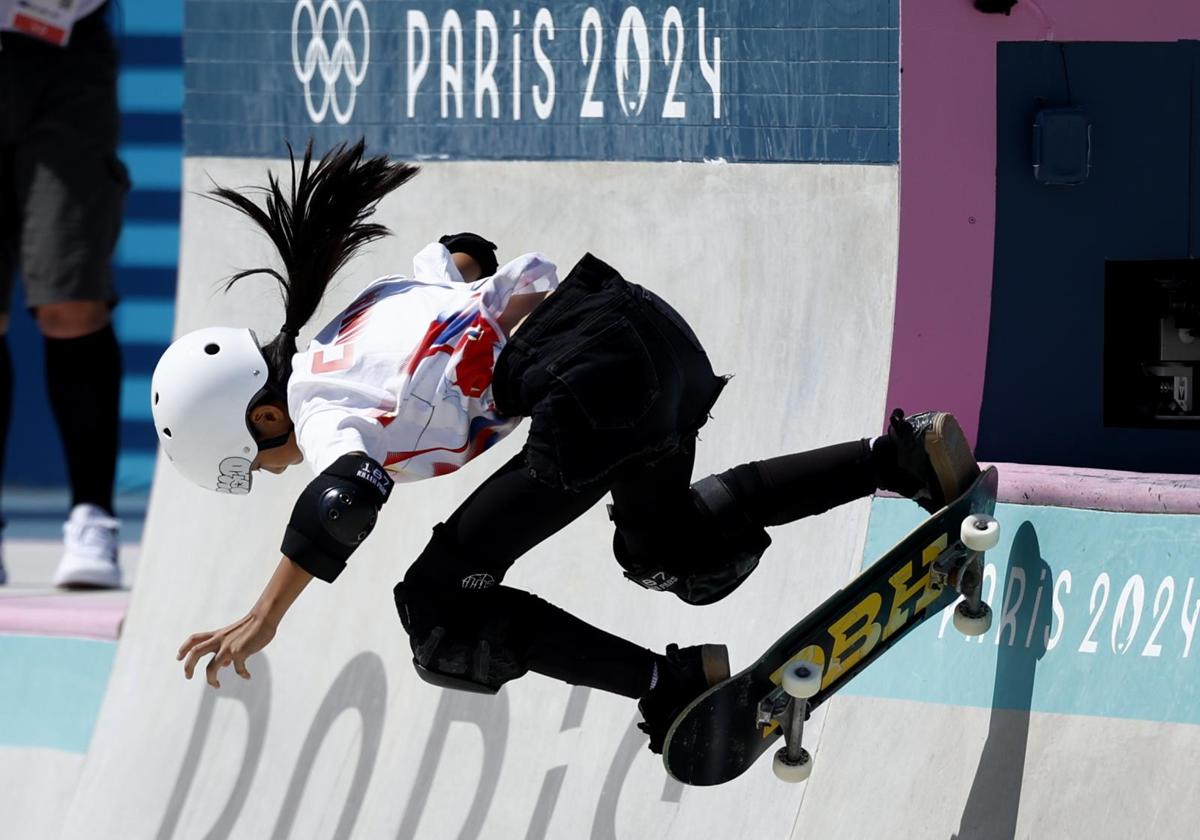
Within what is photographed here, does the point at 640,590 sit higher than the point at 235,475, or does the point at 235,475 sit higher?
the point at 235,475

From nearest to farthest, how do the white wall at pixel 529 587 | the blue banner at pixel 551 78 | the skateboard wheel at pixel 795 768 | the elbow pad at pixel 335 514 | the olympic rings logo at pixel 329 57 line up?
the elbow pad at pixel 335 514
the skateboard wheel at pixel 795 768
the white wall at pixel 529 587
the blue banner at pixel 551 78
the olympic rings logo at pixel 329 57

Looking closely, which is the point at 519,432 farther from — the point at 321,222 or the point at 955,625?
the point at 955,625

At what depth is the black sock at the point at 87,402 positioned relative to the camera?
6445 mm

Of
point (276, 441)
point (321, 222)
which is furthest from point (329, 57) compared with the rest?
point (276, 441)

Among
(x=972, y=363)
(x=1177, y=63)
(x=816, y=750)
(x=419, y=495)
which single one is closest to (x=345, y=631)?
(x=419, y=495)

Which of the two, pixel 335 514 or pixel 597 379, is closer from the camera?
pixel 335 514

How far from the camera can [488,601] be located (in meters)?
3.97

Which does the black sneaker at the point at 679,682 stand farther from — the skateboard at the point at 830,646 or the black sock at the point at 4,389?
the black sock at the point at 4,389

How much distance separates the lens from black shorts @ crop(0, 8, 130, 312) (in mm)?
6301

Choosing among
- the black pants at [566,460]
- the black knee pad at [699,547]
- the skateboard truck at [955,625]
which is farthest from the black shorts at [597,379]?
the skateboard truck at [955,625]

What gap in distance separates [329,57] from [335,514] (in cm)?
306

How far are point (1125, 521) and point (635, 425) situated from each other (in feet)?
3.68

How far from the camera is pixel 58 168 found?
6.30m

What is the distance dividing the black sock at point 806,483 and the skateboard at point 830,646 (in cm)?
18
